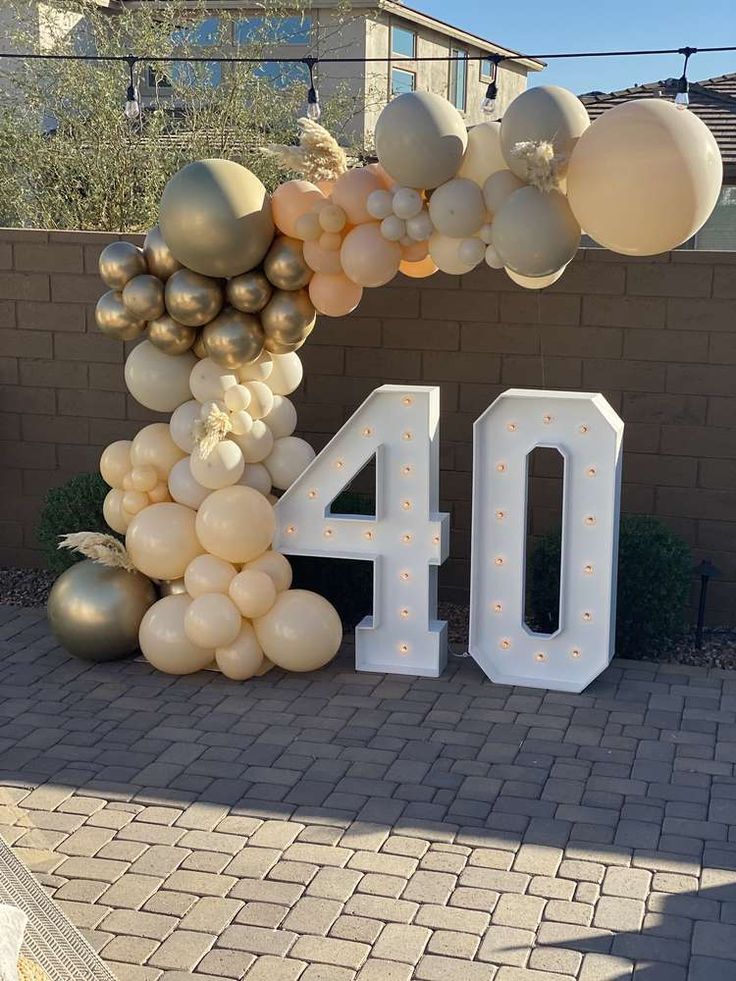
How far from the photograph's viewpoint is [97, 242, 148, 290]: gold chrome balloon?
585cm

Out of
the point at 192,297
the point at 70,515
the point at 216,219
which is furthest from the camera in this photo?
the point at 70,515

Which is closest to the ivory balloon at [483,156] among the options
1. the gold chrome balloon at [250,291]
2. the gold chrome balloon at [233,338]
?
the gold chrome balloon at [250,291]

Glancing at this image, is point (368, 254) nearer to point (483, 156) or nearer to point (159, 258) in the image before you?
point (483, 156)

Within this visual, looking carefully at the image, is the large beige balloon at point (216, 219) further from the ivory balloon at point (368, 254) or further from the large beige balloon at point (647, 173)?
the large beige balloon at point (647, 173)

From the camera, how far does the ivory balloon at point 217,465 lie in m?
5.76

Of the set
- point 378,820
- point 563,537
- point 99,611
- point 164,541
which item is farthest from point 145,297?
point 378,820

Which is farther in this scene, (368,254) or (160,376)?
(160,376)

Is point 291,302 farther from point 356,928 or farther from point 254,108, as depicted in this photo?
point 254,108

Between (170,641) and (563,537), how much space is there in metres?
1.95

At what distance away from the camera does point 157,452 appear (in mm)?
6008

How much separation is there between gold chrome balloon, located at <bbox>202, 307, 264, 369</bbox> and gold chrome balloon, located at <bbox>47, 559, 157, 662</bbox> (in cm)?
122

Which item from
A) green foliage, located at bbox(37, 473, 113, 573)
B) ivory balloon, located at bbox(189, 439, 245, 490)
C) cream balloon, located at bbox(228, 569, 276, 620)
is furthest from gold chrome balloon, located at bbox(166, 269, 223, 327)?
green foliage, located at bbox(37, 473, 113, 573)

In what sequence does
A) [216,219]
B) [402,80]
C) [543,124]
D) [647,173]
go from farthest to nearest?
[402,80], [216,219], [543,124], [647,173]

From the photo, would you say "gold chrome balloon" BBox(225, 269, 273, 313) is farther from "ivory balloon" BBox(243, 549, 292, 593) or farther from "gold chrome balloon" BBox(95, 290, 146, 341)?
"ivory balloon" BBox(243, 549, 292, 593)
